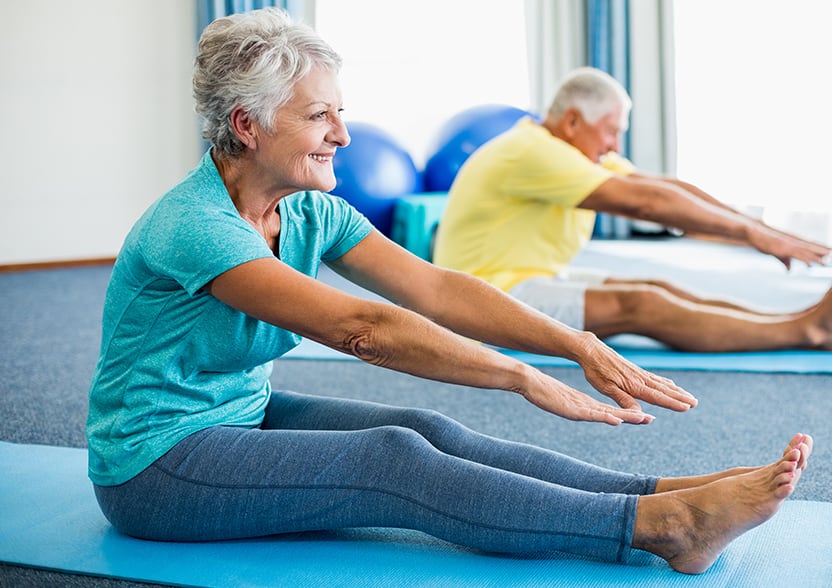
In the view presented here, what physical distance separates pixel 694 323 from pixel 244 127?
2.01 meters

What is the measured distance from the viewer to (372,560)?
1655 mm

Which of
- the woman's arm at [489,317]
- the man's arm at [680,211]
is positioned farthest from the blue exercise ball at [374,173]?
the woman's arm at [489,317]

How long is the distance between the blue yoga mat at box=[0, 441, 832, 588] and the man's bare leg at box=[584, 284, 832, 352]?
1.33 metres

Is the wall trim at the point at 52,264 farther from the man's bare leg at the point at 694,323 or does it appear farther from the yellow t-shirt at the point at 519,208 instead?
the man's bare leg at the point at 694,323

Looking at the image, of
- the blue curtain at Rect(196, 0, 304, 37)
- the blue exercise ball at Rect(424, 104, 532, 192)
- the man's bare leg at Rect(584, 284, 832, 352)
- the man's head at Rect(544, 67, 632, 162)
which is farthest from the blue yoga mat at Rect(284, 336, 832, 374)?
the blue curtain at Rect(196, 0, 304, 37)

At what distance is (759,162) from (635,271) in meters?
1.23

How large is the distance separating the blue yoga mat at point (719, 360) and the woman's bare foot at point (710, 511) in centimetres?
148

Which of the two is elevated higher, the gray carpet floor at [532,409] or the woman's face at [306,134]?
the woman's face at [306,134]

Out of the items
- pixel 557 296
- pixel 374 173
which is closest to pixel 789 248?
pixel 557 296

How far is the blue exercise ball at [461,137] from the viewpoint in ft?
18.7

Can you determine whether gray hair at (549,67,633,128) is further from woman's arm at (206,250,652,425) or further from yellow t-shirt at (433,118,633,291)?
woman's arm at (206,250,652,425)

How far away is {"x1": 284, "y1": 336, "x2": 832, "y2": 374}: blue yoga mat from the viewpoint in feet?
10.1

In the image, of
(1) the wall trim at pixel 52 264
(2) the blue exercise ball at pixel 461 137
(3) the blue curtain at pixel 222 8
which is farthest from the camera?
(3) the blue curtain at pixel 222 8

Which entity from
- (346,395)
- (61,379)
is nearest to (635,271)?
(346,395)
